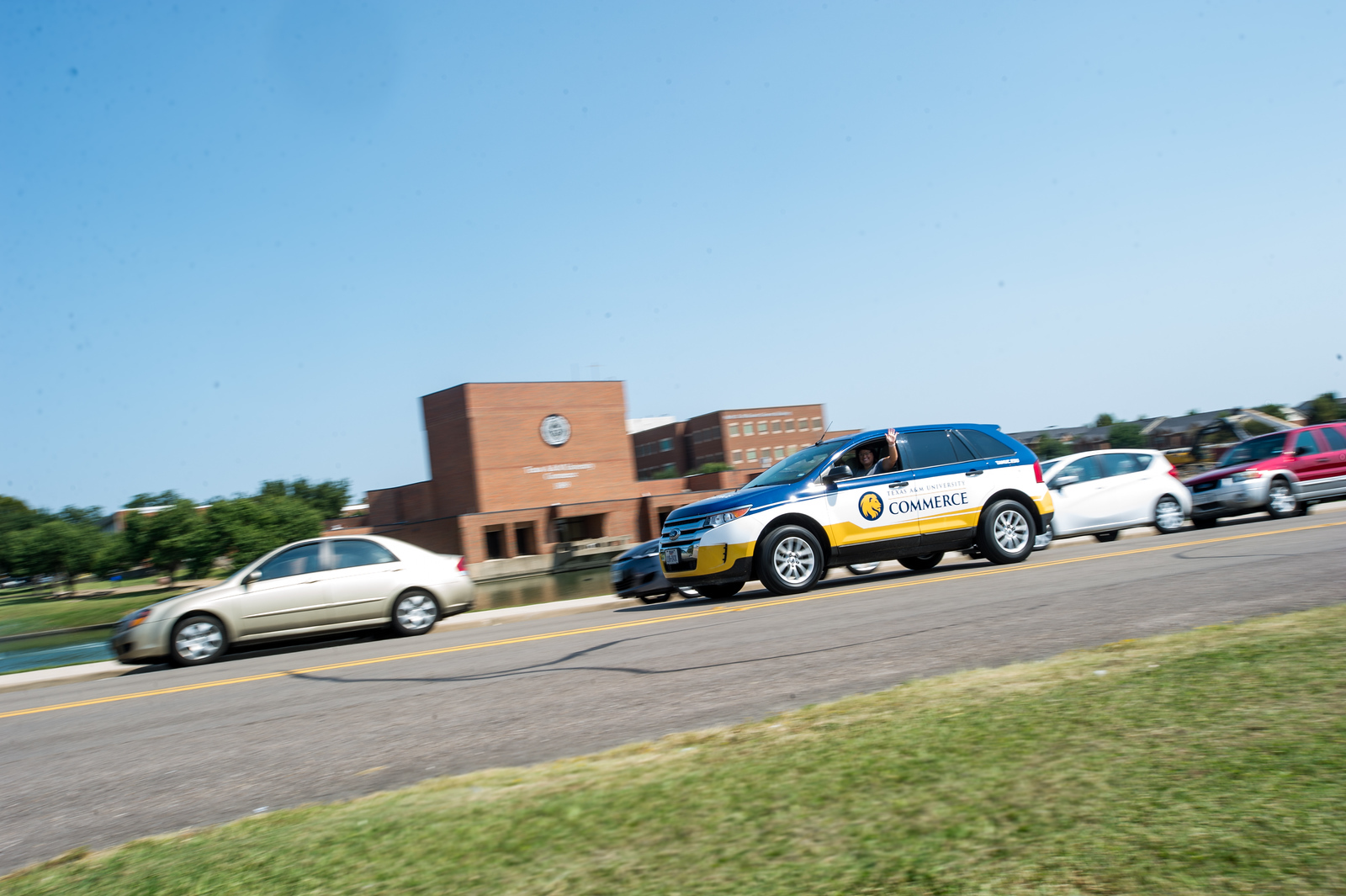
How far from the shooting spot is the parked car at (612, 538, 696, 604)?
47.1ft

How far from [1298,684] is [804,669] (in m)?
2.90

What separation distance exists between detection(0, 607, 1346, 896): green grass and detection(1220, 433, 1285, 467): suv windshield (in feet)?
55.0

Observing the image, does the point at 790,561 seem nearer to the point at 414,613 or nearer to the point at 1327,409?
the point at 414,613

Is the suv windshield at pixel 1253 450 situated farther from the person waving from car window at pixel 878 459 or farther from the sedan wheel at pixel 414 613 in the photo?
the sedan wheel at pixel 414 613

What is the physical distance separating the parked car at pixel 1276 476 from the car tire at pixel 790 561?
10574 millimetres

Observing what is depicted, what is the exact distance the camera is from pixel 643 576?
14602mm

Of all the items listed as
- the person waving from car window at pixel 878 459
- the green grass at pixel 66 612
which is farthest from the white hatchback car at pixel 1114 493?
the green grass at pixel 66 612

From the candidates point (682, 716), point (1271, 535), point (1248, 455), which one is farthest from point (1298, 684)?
point (1248, 455)

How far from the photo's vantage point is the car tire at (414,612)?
1288 centimetres

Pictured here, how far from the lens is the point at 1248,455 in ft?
62.7

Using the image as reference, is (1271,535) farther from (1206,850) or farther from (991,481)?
(1206,850)

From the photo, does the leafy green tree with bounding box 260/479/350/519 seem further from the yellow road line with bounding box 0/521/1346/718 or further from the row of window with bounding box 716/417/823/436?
the yellow road line with bounding box 0/521/1346/718

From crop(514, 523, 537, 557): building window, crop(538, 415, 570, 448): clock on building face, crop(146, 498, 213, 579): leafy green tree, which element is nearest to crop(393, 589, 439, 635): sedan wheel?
crop(514, 523, 537, 557): building window

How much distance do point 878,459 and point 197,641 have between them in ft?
29.2
